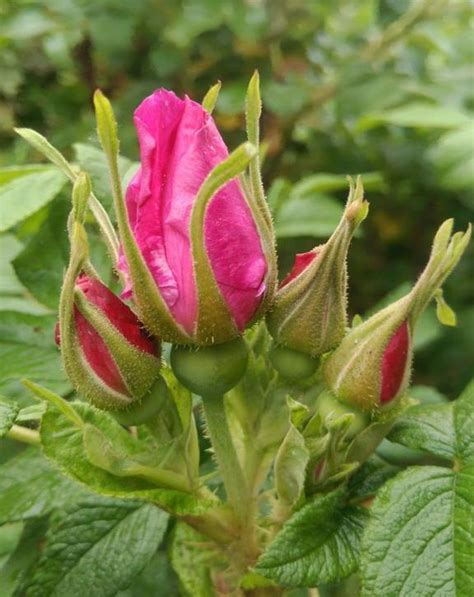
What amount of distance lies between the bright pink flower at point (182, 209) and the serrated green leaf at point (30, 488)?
30 cm

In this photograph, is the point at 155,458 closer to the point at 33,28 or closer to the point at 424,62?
the point at 33,28

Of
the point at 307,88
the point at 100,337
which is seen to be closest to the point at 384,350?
the point at 100,337

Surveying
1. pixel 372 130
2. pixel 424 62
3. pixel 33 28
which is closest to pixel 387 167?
pixel 372 130

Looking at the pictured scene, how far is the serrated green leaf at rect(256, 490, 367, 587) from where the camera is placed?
0.67 meters

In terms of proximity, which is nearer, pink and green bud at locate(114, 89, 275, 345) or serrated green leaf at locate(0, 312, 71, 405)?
pink and green bud at locate(114, 89, 275, 345)

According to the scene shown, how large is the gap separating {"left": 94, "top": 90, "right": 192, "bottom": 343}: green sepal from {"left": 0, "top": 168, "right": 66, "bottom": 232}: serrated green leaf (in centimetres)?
34

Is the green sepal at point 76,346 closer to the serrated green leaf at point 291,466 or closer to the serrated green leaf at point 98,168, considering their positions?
the serrated green leaf at point 291,466

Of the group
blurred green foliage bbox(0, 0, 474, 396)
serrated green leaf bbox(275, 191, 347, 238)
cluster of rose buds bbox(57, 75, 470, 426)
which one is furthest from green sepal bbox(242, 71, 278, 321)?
blurred green foliage bbox(0, 0, 474, 396)

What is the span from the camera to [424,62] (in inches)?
74.5

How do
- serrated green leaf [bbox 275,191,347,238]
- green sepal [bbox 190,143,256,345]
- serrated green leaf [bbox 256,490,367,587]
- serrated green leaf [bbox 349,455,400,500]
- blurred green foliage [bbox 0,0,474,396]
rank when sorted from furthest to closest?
blurred green foliage [bbox 0,0,474,396], serrated green leaf [bbox 275,191,347,238], serrated green leaf [bbox 349,455,400,500], serrated green leaf [bbox 256,490,367,587], green sepal [bbox 190,143,256,345]

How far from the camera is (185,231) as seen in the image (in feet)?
1.96

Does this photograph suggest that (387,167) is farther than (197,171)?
Yes

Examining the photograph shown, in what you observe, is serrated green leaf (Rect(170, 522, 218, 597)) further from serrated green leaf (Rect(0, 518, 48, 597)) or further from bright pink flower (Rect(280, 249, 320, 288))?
bright pink flower (Rect(280, 249, 320, 288))

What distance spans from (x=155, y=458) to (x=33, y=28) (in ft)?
4.04
